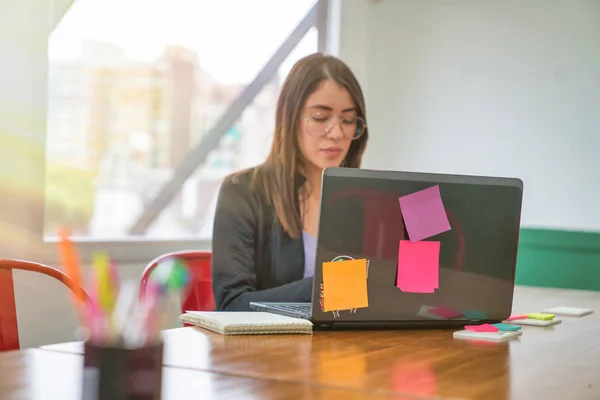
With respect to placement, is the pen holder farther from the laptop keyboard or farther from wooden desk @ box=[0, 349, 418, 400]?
the laptop keyboard

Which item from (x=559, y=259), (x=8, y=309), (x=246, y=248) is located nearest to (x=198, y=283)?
(x=246, y=248)

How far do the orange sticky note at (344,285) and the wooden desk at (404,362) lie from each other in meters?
0.06

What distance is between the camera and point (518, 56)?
3658 mm

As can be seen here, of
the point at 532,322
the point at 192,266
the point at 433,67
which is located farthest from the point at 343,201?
the point at 433,67

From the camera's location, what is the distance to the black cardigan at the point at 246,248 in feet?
6.40

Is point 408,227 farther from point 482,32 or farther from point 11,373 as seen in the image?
point 482,32

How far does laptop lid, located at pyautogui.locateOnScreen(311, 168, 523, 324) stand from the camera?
1.51 meters

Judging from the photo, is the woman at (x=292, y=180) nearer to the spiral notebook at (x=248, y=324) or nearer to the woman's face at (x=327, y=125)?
the woman's face at (x=327, y=125)

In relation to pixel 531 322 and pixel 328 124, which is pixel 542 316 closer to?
pixel 531 322

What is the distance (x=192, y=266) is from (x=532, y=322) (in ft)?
3.43

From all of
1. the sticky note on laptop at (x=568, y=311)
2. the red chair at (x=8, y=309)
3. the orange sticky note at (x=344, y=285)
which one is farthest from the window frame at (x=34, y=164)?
the sticky note on laptop at (x=568, y=311)

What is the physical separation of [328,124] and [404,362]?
0.94m

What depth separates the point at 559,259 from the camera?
3361mm

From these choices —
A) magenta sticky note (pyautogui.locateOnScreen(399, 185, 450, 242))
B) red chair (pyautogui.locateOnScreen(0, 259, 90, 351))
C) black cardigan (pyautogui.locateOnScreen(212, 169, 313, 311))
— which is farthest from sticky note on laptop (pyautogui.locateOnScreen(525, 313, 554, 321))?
red chair (pyautogui.locateOnScreen(0, 259, 90, 351))
